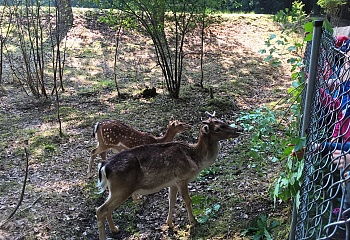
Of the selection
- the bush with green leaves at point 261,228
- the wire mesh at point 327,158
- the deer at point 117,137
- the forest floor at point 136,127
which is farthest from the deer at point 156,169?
the wire mesh at point 327,158

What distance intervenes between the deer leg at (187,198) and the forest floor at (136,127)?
12 centimetres

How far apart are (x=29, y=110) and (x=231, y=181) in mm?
5687

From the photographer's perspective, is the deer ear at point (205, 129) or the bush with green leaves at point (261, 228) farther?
the deer ear at point (205, 129)

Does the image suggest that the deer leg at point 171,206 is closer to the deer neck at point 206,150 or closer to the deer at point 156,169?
the deer at point 156,169

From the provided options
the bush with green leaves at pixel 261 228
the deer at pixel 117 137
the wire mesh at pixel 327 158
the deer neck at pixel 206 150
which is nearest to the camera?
the wire mesh at pixel 327 158

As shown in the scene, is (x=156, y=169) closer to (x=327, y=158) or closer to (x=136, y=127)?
(x=327, y=158)

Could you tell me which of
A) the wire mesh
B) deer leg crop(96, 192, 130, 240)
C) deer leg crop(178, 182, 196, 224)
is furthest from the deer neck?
the wire mesh

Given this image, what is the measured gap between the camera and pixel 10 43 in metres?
13.8

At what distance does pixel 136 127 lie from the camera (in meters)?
7.70

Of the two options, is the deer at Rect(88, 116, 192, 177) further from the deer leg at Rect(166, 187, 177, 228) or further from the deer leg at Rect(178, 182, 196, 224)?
the deer leg at Rect(178, 182, 196, 224)

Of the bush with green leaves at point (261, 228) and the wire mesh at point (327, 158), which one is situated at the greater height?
the wire mesh at point (327, 158)

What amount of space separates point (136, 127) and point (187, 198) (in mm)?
3432

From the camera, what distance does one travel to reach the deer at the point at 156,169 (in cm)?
412

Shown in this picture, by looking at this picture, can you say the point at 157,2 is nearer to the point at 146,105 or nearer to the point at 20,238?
the point at 146,105
